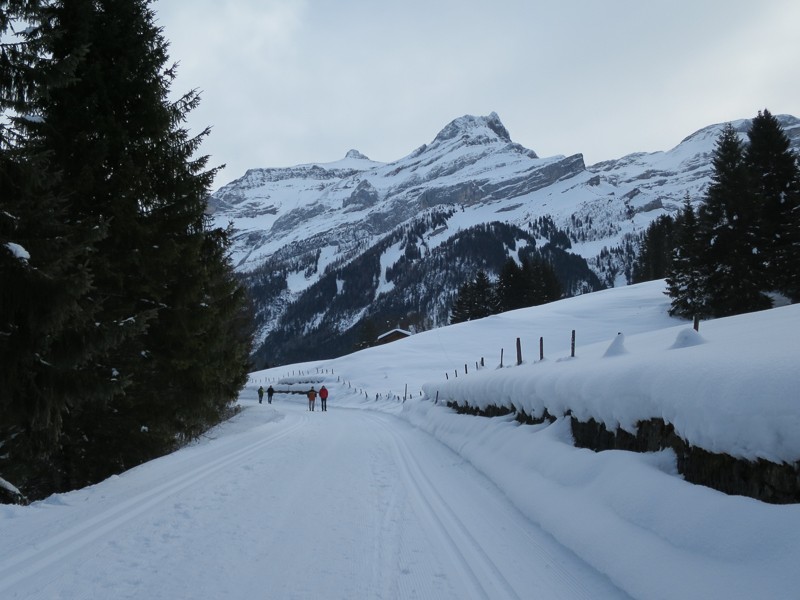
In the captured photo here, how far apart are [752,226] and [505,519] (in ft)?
106

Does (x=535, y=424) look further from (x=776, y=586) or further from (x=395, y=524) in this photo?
(x=776, y=586)

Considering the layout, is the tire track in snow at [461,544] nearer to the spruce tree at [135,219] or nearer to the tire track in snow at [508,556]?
the tire track in snow at [508,556]

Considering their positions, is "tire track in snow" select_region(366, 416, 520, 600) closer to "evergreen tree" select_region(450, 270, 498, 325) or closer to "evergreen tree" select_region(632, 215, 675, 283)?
"evergreen tree" select_region(450, 270, 498, 325)

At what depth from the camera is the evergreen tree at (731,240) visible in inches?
1203

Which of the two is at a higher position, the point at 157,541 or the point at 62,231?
the point at 62,231

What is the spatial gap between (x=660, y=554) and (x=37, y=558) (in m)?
5.46

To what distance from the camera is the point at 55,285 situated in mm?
6742

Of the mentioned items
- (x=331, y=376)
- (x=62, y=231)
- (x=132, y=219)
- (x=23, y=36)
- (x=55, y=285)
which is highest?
(x=23, y=36)

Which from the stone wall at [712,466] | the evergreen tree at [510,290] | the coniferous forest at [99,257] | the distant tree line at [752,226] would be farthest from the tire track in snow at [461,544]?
the evergreen tree at [510,290]

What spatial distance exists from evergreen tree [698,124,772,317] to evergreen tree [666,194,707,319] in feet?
4.11

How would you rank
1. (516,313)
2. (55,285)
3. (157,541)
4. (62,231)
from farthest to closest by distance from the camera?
(516,313) → (62,231) → (55,285) → (157,541)

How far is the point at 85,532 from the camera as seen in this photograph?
5.41 metres

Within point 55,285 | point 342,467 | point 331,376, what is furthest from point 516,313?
point 55,285

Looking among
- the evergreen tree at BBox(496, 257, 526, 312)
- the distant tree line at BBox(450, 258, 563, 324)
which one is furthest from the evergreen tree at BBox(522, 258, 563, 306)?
the evergreen tree at BBox(496, 257, 526, 312)
